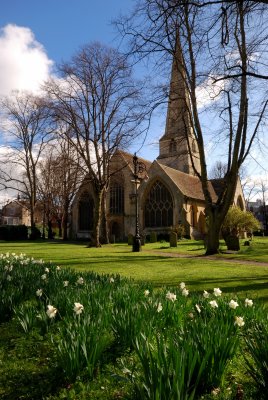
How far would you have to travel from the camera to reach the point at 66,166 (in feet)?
85.6

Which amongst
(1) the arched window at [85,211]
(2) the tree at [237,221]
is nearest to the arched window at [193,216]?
(2) the tree at [237,221]

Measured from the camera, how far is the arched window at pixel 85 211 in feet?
156

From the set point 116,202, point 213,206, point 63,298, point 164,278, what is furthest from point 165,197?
point 63,298

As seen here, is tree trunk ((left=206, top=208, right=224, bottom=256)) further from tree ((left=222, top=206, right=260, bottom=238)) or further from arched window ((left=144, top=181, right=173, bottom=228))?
arched window ((left=144, top=181, right=173, bottom=228))

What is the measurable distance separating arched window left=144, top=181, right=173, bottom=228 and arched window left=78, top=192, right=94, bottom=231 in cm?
870

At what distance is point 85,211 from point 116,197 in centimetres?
476

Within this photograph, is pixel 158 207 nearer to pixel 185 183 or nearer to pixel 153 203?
pixel 153 203

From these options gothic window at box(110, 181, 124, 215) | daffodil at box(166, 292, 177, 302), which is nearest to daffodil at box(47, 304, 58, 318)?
→ daffodil at box(166, 292, 177, 302)

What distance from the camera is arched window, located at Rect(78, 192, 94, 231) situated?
156ft

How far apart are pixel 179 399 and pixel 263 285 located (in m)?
6.79

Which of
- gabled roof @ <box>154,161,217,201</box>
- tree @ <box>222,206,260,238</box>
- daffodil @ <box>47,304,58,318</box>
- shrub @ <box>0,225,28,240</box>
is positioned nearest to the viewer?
daffodil @ <box>47,304,58,318</box>

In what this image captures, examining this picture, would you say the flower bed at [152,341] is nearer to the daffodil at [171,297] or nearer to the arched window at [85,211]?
the daffodil at [171,297]

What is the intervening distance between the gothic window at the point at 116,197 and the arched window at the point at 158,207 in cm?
488

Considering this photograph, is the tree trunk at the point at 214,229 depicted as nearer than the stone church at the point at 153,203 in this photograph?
Yes
